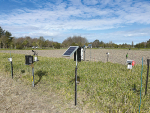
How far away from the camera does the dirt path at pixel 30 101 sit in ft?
12.9

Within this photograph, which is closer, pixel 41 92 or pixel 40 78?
pixel 41 92

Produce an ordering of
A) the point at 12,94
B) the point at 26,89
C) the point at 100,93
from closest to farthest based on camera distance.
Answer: the point at 100,93, the point at 12,94, the point at 26,89

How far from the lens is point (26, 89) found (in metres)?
5.64

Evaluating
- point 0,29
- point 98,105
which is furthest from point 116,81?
point 0,29

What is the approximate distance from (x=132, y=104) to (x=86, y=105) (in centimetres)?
158

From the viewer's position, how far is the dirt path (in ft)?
12.9

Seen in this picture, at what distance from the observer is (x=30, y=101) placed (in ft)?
14.7

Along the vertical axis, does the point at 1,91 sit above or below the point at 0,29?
below

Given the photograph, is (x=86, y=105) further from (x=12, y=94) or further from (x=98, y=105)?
(x=12, y=94)

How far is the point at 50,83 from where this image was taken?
20.3 ft

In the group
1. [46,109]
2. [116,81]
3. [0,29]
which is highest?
[0,29]

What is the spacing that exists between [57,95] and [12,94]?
1983 mm

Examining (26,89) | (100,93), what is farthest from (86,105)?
(26,89)

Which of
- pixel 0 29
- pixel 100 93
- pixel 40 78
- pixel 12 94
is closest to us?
pixel 100 93
